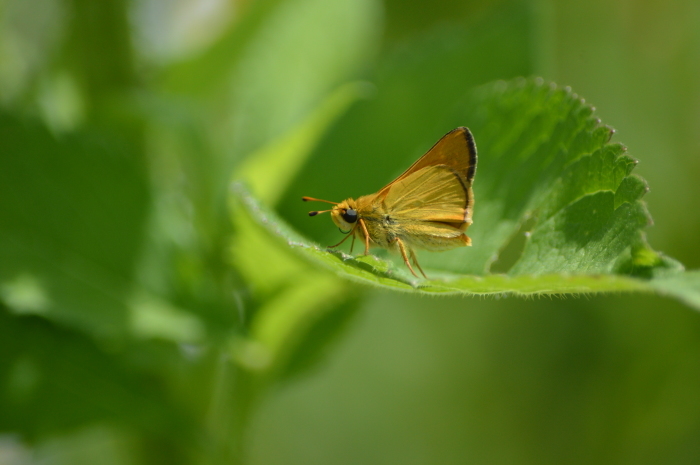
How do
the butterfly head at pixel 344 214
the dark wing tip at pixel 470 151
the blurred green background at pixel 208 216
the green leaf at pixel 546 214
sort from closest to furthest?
1. the green leaf at pixel 546 214
2. the dark wing tip at pixel 470 151
3. the blurred green background at pixel 208 216
4. the butterfly head at pixel 344 214

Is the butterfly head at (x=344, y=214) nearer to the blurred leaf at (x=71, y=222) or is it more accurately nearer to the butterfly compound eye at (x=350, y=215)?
the butterfly compound eye at (x=350, y=215)

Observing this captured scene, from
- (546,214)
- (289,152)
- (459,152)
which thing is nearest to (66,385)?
(289,152)

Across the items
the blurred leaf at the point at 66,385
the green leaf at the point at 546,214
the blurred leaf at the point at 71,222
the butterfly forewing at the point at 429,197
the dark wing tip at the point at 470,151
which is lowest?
the blurred leaf at the point at 66,385

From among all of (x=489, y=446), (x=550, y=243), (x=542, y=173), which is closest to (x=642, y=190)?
(x=550, y=243)

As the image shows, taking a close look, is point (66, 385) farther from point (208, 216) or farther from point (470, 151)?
point (470, 151)

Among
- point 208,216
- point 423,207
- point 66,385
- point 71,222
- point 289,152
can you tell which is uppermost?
point 423,207

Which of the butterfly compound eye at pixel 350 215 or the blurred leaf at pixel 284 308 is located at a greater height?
the butterfly compound eye at pixel 350 215

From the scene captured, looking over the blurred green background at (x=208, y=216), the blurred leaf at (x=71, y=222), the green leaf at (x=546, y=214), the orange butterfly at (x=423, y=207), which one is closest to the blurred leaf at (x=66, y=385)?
the blurred green background at (x=208, y=216)
